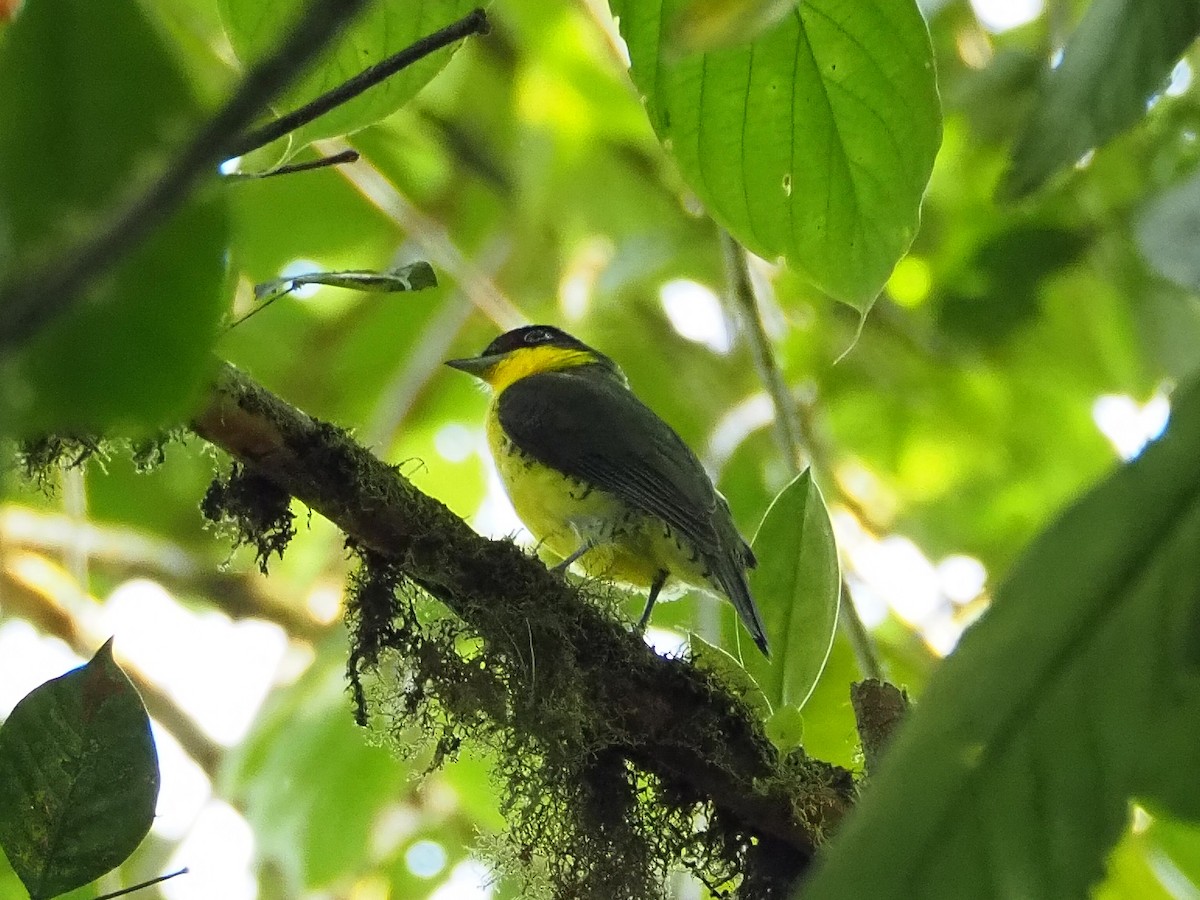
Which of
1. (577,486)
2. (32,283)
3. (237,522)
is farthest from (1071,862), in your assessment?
(577,486)

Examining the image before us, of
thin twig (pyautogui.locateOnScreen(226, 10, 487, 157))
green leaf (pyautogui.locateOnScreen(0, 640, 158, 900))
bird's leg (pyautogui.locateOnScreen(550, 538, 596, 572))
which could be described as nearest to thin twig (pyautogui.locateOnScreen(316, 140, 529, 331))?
bird's leg (pyautogui.locateOnScreen(550, 538, 596, 572))

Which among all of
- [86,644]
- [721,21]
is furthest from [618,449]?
[721,21]

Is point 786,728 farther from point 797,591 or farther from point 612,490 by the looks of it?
point 612,490

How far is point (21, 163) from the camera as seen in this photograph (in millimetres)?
576

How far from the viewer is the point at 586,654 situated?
1.83 m

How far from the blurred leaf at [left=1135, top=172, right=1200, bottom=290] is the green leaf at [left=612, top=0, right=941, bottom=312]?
504 millimetres

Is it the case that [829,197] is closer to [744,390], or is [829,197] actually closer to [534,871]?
[534,871]

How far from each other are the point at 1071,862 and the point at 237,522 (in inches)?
53.1

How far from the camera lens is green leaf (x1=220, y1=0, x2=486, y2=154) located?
4.74 ft

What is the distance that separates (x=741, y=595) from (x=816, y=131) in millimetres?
1078

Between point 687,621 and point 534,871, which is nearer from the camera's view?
point 534,871

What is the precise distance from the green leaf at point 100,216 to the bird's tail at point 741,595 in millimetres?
1473

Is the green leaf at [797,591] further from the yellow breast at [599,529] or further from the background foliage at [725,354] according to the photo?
the yellow breast at [599,529]

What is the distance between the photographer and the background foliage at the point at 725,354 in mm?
692
